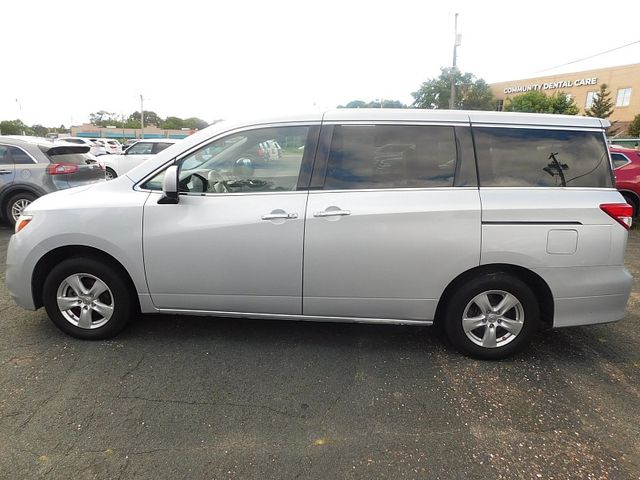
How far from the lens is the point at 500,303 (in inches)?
130

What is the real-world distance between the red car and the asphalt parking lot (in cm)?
659

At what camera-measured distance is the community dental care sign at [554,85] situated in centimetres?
5272

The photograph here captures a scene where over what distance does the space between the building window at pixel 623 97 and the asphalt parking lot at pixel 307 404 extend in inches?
2247

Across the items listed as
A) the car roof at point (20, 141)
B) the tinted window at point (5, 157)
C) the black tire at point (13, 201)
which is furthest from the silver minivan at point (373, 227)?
the car roof at point (20, 141)

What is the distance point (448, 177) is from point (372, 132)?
2.18 ft

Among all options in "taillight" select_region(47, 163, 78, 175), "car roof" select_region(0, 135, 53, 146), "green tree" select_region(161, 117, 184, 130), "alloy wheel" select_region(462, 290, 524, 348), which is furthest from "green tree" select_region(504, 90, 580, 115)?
"green tree" select_region(161, 117, 184, 130)

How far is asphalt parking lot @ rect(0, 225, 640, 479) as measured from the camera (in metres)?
2.32

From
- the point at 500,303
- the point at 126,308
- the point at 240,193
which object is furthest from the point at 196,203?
the point at 500,303

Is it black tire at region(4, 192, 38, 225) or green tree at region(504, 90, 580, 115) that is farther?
green tree at region(504, 90, 580, 115)

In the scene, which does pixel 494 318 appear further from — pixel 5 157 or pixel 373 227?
pixel 5 157

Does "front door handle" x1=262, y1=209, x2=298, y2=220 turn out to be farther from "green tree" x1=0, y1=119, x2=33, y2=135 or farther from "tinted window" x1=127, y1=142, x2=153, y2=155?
"green tree" x1=0, y1=119, x2=33, y2=135

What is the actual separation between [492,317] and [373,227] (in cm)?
116

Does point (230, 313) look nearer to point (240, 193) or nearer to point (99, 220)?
point (240, 193)

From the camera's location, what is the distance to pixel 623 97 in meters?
49.1
